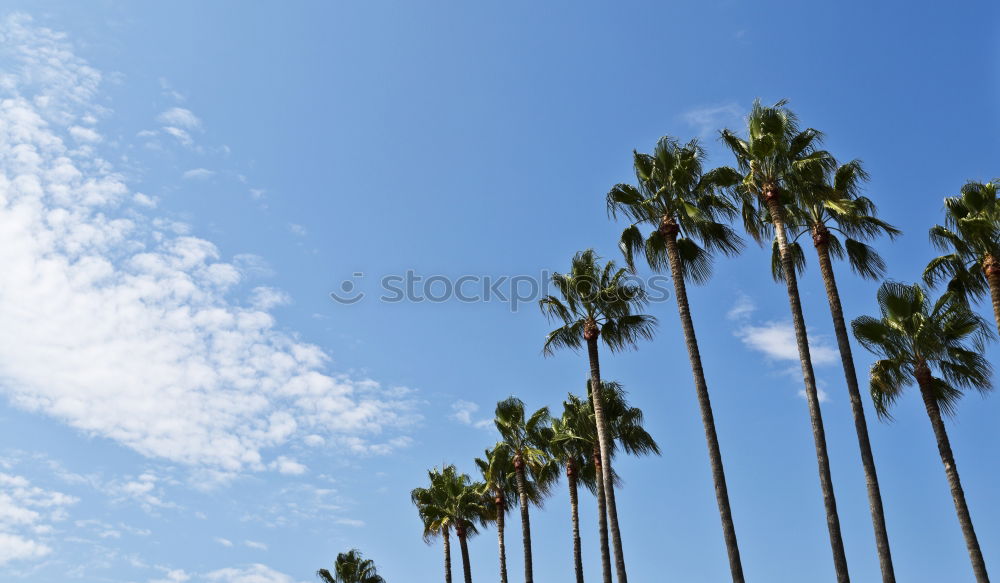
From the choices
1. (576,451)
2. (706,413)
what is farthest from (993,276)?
(576,451)

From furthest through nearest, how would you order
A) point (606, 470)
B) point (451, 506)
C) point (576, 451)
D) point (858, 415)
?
point (451, 506), point (576, 451), point (606, 470), point (858, 415)

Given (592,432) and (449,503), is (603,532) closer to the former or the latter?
(592,432)

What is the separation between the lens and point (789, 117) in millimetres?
28500

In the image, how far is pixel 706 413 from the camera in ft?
90.6

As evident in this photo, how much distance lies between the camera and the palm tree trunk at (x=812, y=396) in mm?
23641

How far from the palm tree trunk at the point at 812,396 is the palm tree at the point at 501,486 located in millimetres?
22419

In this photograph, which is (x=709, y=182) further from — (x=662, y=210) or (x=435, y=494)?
(x=435, y=494)

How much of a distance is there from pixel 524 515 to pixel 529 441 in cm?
396

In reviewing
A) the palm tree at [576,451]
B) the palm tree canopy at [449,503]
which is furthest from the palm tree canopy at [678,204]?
the palm tree canopy at [449,503]

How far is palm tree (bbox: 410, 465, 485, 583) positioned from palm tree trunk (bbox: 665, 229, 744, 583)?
987 inches

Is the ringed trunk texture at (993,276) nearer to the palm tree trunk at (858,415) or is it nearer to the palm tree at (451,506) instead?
the palm tree trunk at (858,415)

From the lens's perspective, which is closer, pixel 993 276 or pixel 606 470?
pixel 993 276

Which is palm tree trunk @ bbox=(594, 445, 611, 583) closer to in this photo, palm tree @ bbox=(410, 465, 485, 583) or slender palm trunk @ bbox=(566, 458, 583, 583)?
slender palm trunk @ bbox=(566, 458, 583, 583)

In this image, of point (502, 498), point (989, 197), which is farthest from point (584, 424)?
point (989, 197)
